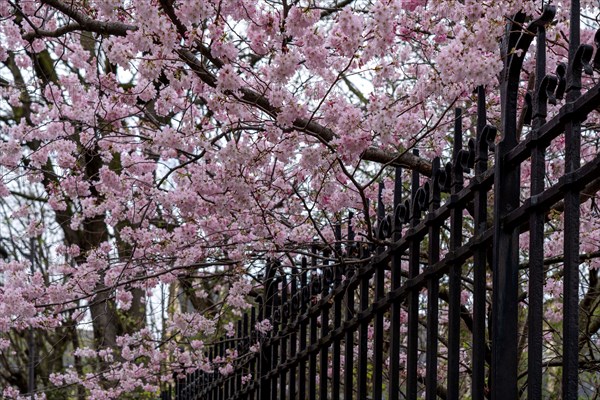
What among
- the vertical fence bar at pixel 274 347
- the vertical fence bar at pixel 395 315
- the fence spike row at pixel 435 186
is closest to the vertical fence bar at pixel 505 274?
the fence spike row at pixel 435 186

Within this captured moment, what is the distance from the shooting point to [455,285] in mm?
2766

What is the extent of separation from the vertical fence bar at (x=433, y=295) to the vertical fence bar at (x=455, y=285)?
12 cm

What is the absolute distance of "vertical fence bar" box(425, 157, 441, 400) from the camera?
9.62ft

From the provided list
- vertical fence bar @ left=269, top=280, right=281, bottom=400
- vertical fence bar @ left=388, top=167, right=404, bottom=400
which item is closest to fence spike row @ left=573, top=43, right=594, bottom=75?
vertical fence bar @ left=388, top=167, right=404, bottom=400

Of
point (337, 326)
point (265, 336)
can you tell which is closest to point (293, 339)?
point (265, 336)

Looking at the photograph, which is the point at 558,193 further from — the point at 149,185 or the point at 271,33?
the point at 149,185

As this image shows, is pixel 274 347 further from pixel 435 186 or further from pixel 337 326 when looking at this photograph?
pixel 435 186

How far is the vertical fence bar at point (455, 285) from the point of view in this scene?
2.74 metres

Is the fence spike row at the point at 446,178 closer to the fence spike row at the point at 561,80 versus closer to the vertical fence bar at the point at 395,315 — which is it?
the vertical fence bar at the point at 395,315

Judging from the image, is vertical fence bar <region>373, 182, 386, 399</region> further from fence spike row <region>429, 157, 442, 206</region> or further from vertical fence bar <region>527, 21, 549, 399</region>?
vertical fence bar <region>527, 21, 549, 399</region>

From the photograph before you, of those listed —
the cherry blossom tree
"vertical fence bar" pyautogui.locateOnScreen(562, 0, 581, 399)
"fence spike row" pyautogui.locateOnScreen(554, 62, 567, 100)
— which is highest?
the cherry blossom tree

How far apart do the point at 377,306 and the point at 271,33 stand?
5.19 feet

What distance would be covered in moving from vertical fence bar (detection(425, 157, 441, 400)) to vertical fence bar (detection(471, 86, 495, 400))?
0.24 metres

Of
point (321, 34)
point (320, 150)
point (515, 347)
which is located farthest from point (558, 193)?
point (321, 34)
